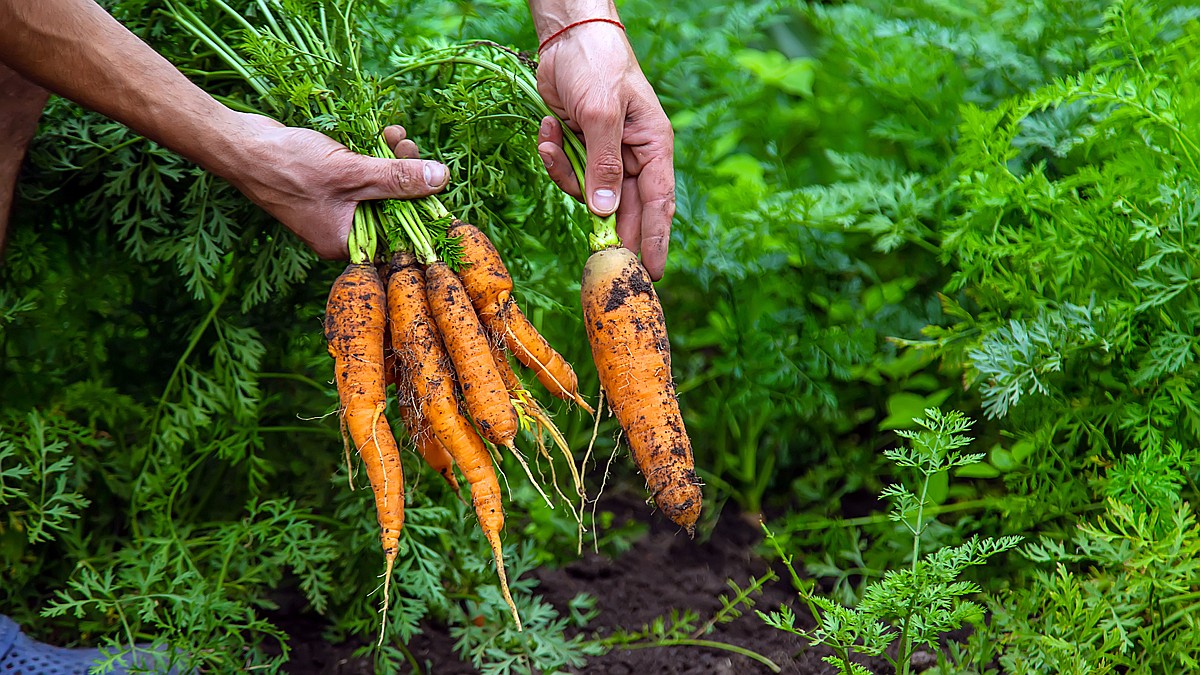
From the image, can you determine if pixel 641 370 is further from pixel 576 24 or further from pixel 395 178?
pixel 576 24

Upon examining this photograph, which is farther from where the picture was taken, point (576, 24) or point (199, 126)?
point (576, 24)

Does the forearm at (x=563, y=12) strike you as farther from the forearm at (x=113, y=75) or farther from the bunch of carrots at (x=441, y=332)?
the forearm at (x=113, y=75)

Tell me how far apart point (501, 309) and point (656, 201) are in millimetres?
332

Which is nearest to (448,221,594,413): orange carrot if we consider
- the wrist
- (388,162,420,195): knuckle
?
(388,162,420,195): knuckle

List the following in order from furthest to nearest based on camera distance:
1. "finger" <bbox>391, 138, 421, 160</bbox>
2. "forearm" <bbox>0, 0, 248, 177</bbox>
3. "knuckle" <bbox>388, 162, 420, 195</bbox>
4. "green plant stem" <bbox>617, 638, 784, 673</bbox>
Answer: "green plant stem" <bbox>617, 638, 784, 673</bbox>, "finger" <bbox>391, 138, 421, 160</bbox>, "knuckle" <bbox>388, 162, 420, 195</bbox>, "forearm" <bbox>0, 0, 248, 177</bbox>

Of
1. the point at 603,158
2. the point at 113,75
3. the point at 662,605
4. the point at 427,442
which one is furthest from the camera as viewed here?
the point at 662,605

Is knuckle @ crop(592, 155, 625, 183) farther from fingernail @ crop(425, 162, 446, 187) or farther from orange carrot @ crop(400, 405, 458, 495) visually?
orange carrot @ crop(400, 405, 458, 495)

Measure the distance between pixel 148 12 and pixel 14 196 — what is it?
473 mm

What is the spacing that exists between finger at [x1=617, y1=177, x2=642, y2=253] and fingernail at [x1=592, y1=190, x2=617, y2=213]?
0.33 feet

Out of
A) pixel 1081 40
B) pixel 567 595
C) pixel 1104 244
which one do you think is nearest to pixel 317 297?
pixel 567 595

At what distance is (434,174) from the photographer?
167 centimetres

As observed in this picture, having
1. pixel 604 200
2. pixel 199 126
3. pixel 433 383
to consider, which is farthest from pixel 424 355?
pixel 199 126

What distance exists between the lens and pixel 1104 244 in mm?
1956

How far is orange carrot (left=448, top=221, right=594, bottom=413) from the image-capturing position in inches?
67.2
